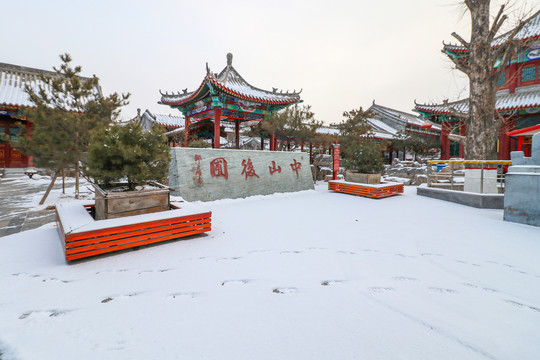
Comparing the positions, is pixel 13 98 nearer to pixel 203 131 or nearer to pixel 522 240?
pixel 203 131

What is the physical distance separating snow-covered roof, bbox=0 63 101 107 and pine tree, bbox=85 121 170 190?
16.1m

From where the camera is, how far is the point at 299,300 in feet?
7.32

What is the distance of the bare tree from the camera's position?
8023 mm

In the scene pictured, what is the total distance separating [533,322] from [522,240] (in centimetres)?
286

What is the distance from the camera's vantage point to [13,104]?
1459cm

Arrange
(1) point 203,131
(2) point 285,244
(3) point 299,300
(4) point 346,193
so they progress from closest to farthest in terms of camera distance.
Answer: (3) point 299,300 < (2) point 285,244 < (4) point 346,193 < (1) point 203,131

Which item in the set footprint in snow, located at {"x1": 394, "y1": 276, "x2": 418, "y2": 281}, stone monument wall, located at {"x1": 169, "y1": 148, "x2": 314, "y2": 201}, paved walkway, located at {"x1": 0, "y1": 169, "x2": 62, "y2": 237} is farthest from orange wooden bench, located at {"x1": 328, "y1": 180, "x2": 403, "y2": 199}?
paved walkway, located at {"x1": 0, "y1": 169, "x2": 62, "y2": 237}

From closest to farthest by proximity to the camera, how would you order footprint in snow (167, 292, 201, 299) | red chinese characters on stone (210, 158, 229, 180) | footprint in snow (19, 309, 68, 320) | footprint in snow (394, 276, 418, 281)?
1. footprint in snow (19, 309, 68, 320)
2. footprint in snow (167, 292, 201, 299)
3. footprint in snow (394, 276, 418, 281)
4. red chinese characters on stone (210, 158, 229, 180)

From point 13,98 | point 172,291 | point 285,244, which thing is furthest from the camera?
point 13,98

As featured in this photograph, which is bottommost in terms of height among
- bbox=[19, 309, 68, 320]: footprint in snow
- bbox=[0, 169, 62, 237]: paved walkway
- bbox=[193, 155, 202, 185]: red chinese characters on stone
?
bbox=[19, 309, 68, 320]: footprint in snow

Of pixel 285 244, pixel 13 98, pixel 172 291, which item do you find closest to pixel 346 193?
pixel 285 244

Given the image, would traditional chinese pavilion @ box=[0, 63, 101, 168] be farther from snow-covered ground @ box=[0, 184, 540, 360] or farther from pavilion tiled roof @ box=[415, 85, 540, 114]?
pavilion tiled roof @ box=[415, 85, 540, 114]

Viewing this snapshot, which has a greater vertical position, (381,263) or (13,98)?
(13,98)

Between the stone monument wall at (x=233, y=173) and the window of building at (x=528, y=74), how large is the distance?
40.8 feet
